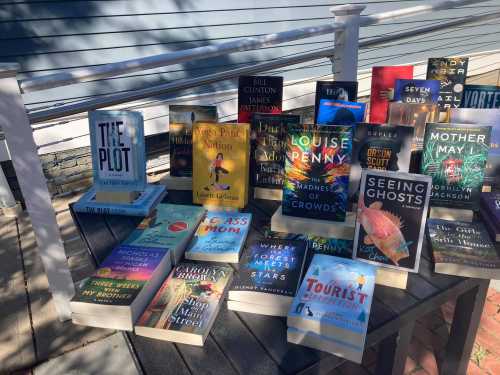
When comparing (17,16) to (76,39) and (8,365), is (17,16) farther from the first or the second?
(8,365)

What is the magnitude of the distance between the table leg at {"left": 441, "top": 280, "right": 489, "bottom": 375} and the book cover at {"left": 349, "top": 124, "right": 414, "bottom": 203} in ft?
1.79

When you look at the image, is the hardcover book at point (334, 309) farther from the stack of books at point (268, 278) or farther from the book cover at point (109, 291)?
the book cover at point (109, 291)

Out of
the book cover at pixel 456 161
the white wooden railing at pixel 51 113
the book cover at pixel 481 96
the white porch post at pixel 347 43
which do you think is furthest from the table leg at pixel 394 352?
the white porch post at pixel 347 43

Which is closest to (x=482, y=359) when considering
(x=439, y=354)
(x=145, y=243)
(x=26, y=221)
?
(x=439, y=354)

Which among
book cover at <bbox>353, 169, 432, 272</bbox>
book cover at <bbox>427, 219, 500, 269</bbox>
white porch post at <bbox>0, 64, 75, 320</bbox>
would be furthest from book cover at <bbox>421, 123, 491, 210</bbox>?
white porch post at <bbox>0, 64, 75, 320</bbox>

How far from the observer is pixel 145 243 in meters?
1.46

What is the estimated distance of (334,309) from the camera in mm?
1082

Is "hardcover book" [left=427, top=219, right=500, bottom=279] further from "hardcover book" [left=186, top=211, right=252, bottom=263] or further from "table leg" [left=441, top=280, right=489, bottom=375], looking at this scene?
"hardcover book" [left=186, top=211, right=252, bottom=263]

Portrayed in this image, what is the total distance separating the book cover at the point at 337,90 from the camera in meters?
1.89

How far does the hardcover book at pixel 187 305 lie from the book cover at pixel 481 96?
65.6 inches

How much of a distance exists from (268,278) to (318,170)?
0.48 meters

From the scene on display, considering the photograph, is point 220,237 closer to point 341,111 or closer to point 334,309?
point 334,309

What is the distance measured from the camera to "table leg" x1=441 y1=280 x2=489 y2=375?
1518 millimetres

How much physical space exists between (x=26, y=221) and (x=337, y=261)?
2987 millimetres
